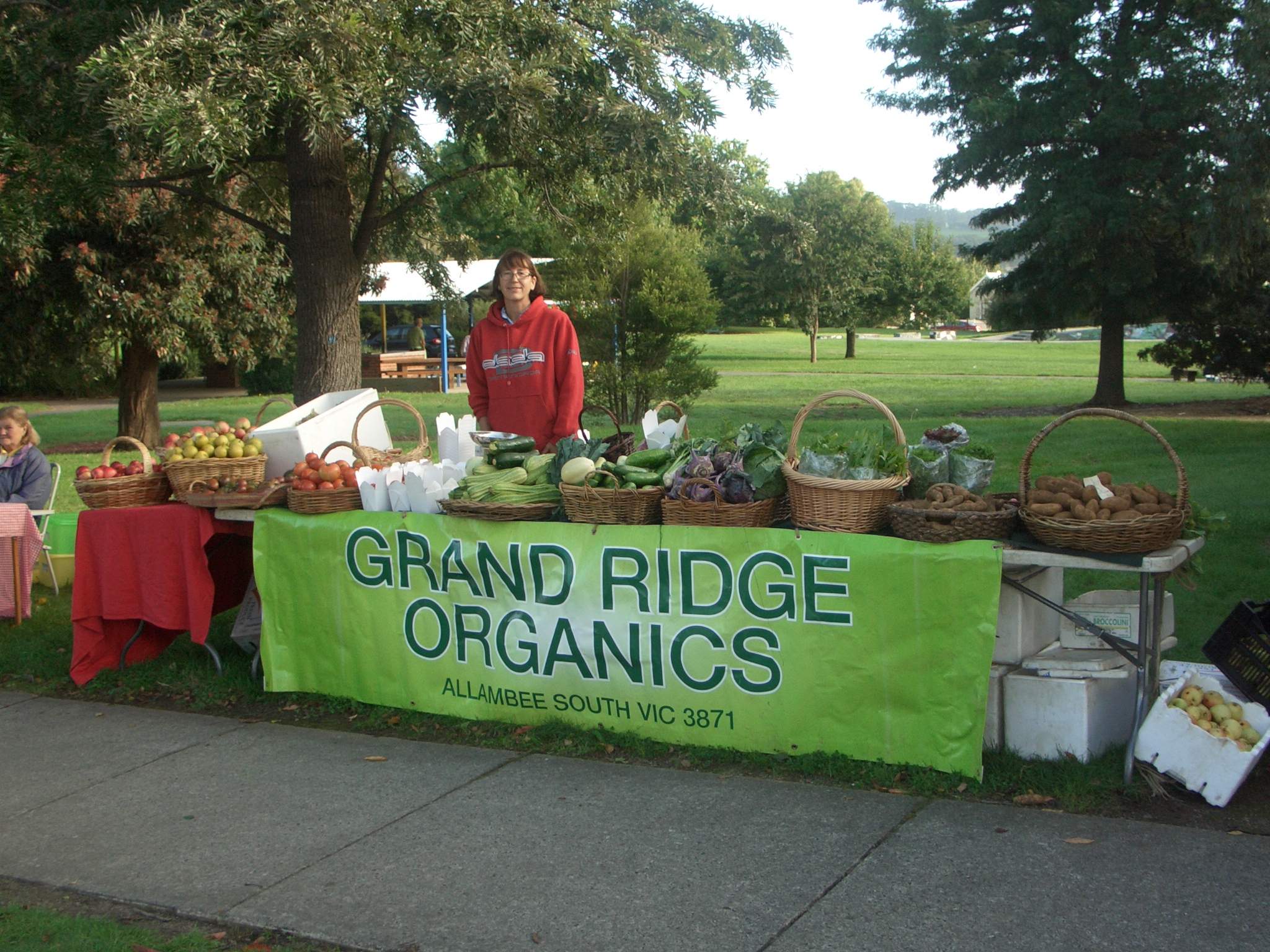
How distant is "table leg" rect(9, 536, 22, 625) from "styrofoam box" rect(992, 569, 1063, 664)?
19.8ft

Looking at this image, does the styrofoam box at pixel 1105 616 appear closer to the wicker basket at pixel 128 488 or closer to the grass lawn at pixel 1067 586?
the grass lawn at pixel 1067 586

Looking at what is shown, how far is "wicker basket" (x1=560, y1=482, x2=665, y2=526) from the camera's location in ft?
15.3

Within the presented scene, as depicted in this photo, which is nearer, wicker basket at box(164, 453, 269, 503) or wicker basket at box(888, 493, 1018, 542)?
wicker basket at box(888, 493, 1018, 542)

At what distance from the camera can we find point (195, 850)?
3.92 meters

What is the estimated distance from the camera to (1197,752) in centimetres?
384

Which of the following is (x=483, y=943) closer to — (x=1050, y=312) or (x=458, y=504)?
(x=458, y=504)

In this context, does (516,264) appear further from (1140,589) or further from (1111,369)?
(1111,369)

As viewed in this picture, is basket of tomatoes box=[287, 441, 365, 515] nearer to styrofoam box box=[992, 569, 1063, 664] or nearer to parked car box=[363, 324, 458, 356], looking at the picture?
styrofoam box box=[992, 569, 1063, 664]

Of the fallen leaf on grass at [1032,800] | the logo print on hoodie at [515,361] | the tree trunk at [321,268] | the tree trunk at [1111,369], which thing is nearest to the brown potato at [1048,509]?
the fallen leaf on grass at [1032,800]

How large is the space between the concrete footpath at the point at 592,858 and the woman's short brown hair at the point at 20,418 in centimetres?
369

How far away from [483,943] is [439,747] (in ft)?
5.74

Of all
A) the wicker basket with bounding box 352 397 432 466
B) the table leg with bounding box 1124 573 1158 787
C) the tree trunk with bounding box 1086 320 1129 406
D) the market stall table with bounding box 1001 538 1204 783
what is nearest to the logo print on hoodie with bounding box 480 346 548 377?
the wicker basket with bounding box 352 397 432 466

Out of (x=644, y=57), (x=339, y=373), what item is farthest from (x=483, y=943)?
(x=644, y=57)

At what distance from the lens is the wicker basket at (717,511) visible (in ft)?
14.6
